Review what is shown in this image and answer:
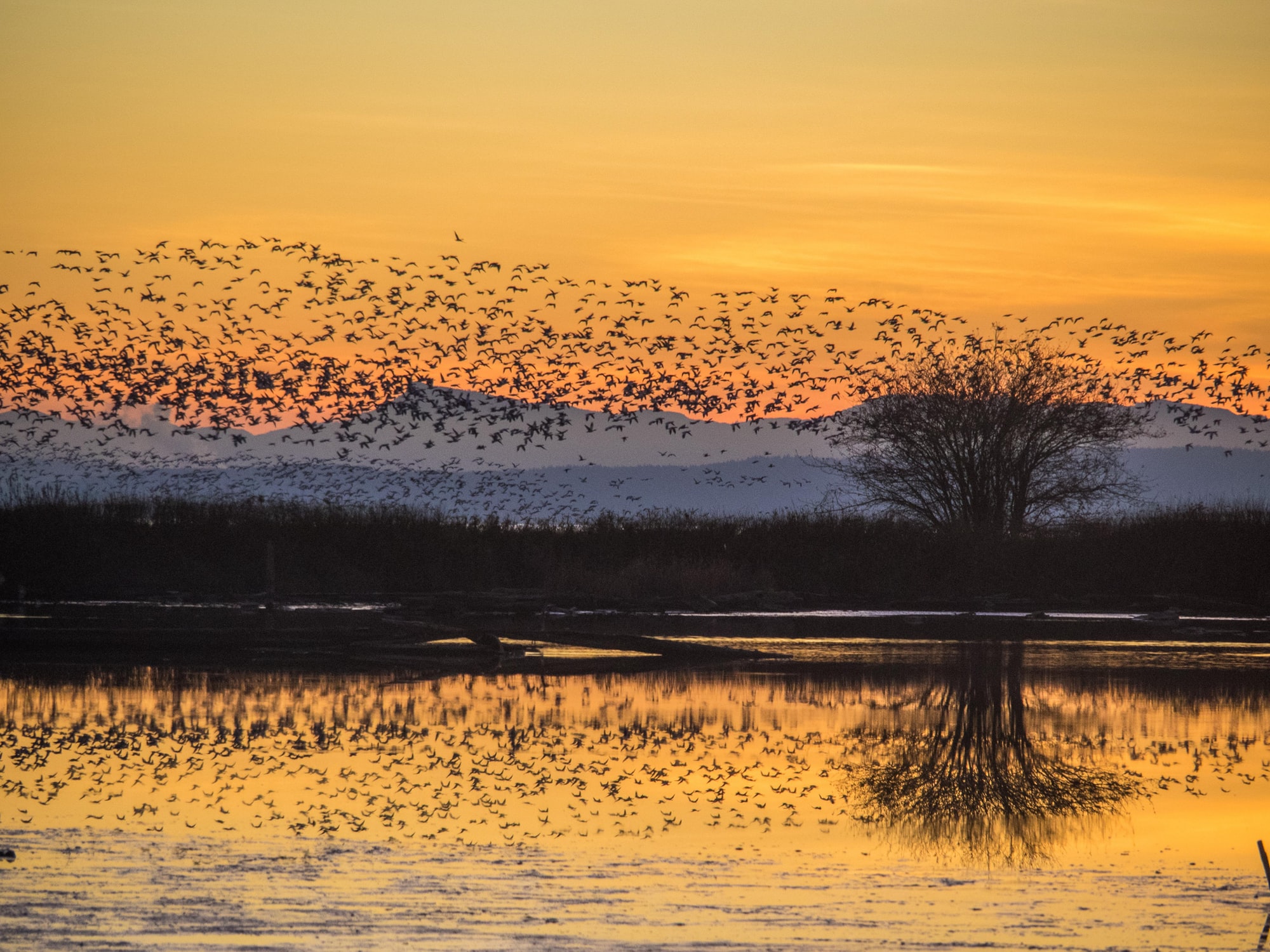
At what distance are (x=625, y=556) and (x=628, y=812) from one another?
27.8 meters

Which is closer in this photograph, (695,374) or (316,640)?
(316,640)

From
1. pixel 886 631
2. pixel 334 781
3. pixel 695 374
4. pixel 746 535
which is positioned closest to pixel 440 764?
pixel 334 781

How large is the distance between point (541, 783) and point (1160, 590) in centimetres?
2821

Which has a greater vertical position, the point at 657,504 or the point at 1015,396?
the point at 1015,396

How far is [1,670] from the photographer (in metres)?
19.0

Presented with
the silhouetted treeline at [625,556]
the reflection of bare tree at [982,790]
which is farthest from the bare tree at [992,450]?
the reflection of bare tree at [982,790]

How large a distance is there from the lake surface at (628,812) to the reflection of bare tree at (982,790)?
44mm

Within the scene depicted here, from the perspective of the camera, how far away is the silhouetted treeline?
36.2m

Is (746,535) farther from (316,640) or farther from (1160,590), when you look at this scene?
(316,640)

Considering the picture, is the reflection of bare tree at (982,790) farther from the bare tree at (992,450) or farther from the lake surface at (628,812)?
the bare tree at (992,450)

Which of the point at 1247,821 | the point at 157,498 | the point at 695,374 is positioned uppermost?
the point at 695,374

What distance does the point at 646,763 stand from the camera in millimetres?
12914

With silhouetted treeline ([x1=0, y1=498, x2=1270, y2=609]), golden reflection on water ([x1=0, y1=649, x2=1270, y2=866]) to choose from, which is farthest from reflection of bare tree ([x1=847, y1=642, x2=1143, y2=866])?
silhouetted treeline ([x1=0, y1=498, x2=1270, y2=609])

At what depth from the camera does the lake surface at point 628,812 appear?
773cm
